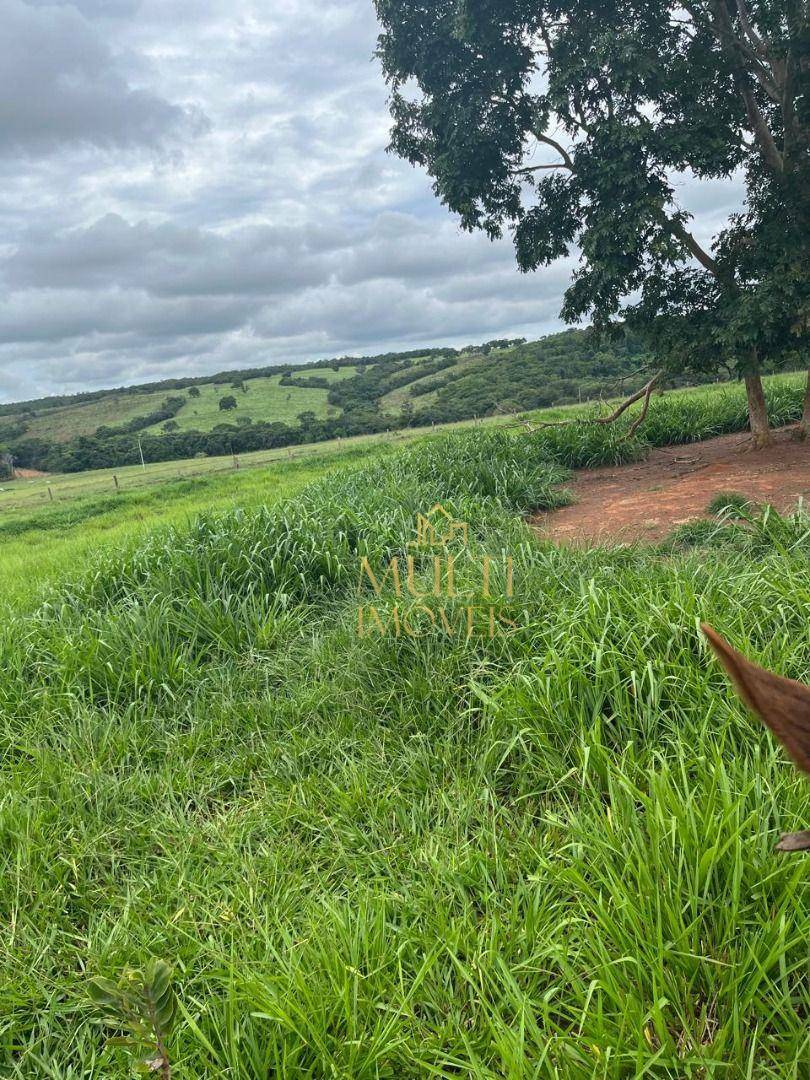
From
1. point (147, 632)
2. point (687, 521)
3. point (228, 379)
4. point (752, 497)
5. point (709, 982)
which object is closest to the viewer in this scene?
point (709, 982)

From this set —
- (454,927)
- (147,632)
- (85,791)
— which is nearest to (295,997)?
(454,927)

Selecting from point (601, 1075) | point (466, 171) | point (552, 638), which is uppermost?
point (466, 171)

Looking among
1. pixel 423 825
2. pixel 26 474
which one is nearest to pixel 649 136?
pixel 423 825

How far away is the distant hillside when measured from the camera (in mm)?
36000

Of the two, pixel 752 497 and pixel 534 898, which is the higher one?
pixel 752 497

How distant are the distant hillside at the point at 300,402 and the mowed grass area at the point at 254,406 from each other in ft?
0.50

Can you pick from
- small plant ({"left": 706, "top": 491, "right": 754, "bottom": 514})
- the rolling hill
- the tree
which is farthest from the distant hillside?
small plant ({"left": 706, "top": 491, "right": 754, "bottom": 514})

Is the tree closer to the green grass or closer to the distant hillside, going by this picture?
the distant hillside

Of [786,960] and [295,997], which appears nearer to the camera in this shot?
[786,960]

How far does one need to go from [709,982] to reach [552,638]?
68.5 inches

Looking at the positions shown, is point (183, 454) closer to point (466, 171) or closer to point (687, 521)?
point (466, 171)

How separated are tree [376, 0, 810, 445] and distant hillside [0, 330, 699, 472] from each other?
17928 mm

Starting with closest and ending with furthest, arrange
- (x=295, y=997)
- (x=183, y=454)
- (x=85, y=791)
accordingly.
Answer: (x=295, y=997) < (x=85, y=791) < (x=183, y=454)

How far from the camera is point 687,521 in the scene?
542 centimetres
